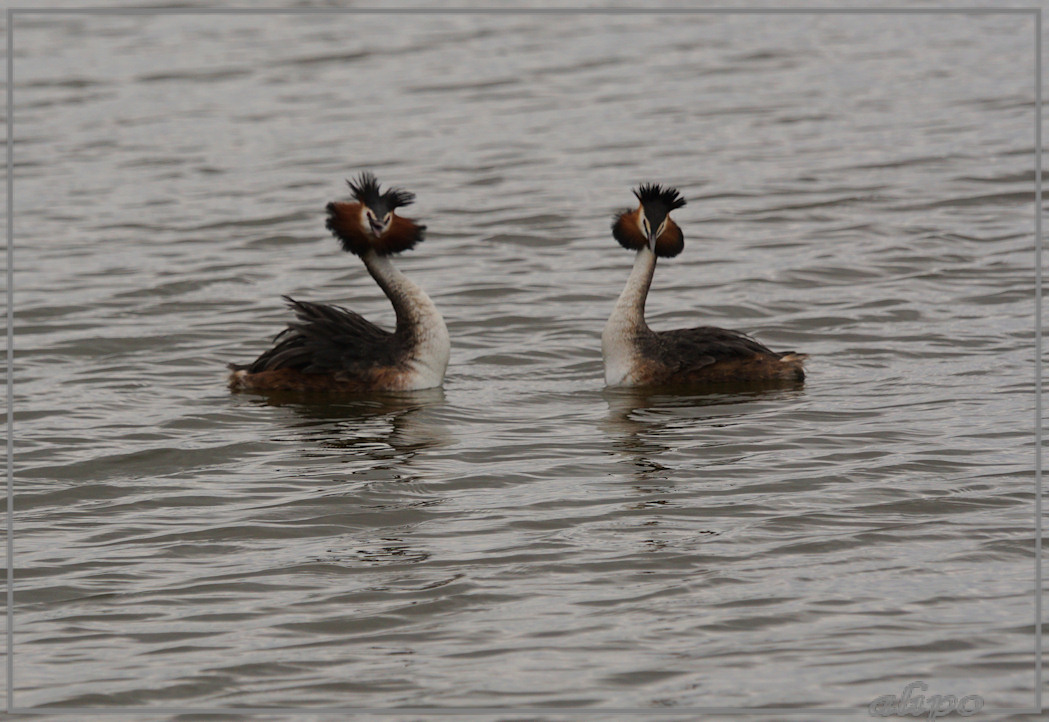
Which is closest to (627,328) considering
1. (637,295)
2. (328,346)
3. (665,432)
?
(637,295)

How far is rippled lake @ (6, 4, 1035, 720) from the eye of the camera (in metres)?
6.81

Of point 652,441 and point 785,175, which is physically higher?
point 785,175

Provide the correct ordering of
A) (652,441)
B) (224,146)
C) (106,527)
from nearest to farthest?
(106,527), (652,441), (224,146)

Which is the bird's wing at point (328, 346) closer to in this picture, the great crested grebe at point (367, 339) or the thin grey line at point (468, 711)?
the great crested grebe at point (367, 339)

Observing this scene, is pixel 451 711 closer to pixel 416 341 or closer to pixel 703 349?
pixel 703 349

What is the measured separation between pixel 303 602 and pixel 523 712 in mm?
1661

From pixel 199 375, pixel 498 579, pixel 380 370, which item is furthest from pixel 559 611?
pixel 199 375

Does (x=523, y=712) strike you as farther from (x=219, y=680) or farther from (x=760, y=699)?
(x=219, y=680)

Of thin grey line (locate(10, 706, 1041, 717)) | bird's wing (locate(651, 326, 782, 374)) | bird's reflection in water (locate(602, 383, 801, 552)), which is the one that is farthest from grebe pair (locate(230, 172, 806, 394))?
thin grey line (locate(10, 706, 1041, 717))

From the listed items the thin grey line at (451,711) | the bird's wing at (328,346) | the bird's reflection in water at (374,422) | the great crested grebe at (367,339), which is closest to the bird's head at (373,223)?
the great crested grebe at (367,339)

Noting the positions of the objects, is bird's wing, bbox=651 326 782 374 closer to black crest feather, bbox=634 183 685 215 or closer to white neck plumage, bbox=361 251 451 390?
black crest feather, bbox=634 183 685 215

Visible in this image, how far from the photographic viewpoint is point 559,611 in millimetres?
7141

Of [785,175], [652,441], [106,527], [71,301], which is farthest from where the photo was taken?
[785,175]

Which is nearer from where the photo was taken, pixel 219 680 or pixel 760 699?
pixel 760 699
